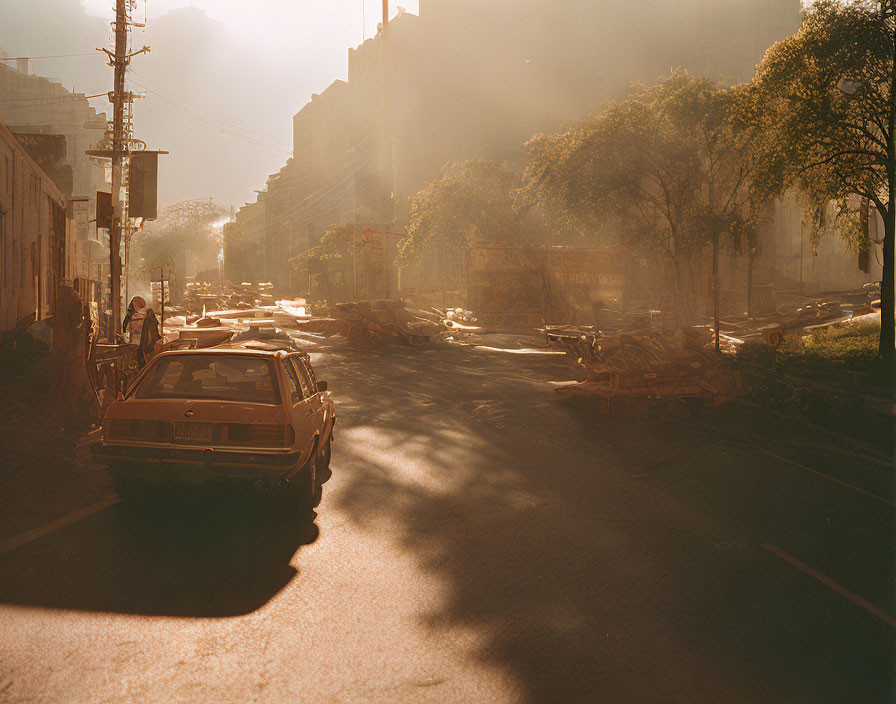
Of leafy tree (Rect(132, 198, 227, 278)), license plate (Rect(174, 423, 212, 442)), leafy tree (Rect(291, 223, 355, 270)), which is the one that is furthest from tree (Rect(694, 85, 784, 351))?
leafy tree (Rect(132, 198, 227, 278))

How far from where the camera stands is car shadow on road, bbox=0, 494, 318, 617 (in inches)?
177

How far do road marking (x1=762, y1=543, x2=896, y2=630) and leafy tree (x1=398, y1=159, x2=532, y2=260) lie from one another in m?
38.5

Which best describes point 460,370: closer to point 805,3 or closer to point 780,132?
point 780,132

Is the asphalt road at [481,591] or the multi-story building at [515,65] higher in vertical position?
the multi-story building at [515,65]

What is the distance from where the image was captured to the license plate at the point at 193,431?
5812 mm

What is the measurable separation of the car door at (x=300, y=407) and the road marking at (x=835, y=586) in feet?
13.8

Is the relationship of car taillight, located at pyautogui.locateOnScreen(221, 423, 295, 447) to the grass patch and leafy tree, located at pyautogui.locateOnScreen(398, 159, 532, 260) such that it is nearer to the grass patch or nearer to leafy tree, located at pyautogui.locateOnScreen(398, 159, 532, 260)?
the grass patch

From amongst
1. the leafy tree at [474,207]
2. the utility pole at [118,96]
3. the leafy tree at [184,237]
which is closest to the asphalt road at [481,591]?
the utility pole at [118,96]

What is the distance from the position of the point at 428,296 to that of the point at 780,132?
146ft

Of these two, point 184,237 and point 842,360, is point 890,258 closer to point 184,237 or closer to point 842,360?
point 842,360

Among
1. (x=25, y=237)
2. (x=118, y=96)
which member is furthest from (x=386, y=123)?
(x=25, y=237)

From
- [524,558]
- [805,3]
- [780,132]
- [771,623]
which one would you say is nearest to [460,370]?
[780,132]

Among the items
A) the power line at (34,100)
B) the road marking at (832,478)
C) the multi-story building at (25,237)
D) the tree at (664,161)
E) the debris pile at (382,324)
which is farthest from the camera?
the power line at (34,100)

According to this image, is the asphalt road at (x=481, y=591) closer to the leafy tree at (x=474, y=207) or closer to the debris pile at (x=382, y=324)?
the debris pile at (x=382, y=324)
